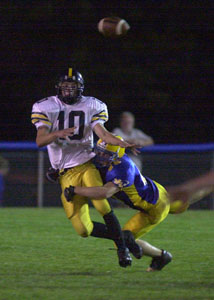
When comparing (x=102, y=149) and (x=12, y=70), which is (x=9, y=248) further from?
(x=12, y=70)

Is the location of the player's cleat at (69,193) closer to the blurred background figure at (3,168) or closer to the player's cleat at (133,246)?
the player's cleat at (133,246)

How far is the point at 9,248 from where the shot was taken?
656 centimetres

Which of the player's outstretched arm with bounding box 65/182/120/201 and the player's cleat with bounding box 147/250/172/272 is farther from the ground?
the player's outstretched arm with bounding box 65/182/120/201

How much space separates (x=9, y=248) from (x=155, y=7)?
386 inches

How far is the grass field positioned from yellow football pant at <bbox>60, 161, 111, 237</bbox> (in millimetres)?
344

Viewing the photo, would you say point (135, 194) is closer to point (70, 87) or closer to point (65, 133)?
point (65, 133)

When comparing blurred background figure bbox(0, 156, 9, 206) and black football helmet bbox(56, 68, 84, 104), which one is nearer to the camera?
black football helmet bbox(56, 68, 84, 104)

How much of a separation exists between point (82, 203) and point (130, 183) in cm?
40

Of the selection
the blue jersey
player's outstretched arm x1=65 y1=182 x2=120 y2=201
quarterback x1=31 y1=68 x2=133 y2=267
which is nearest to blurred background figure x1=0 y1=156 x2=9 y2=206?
quarterback x1=31 y1=68 x2=133 y2=267

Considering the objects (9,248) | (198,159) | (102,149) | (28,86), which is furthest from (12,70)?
(102,149)

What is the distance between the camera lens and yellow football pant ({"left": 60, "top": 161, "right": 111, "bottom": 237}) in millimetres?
5227

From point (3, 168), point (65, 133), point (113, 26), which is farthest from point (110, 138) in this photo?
point (3, 168)

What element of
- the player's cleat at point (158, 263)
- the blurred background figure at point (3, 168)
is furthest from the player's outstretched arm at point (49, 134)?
the blurred background figure at point (3, 168)

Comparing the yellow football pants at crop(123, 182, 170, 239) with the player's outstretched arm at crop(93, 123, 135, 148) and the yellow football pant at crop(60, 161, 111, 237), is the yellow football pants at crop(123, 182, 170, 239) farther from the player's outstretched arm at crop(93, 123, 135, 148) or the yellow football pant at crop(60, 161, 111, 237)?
the player's outstretched arm at crop(93, 123, 135, 148)
